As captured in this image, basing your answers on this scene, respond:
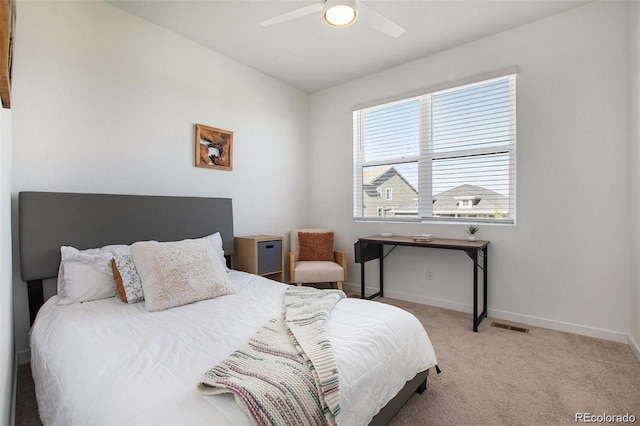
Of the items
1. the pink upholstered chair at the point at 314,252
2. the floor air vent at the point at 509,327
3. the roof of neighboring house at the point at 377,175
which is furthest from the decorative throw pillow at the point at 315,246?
the floor air vent at the point at 509,327

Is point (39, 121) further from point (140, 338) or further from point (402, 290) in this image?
point (402, 290)

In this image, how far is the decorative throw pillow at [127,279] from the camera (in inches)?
78.9

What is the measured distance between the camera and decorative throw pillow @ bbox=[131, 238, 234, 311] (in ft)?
6.32

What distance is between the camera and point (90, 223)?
7.70ft

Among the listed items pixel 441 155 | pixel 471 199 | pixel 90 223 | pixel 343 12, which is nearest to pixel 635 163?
pixel 471 199

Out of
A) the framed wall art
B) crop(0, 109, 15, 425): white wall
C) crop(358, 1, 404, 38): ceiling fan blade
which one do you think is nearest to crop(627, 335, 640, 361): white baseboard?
crop(358, 1, 404, 38): ceiling fan blade

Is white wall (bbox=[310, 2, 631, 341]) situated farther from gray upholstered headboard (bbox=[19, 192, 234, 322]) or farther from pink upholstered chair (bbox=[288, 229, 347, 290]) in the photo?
gray upholstered headboard (bbox=[19, 192, 234, 322])

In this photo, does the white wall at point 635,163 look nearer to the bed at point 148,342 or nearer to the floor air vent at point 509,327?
the floor air vent at point 509,327

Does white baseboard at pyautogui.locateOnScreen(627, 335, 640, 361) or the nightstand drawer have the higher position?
the nightstand drawer

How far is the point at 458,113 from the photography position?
3.38 m

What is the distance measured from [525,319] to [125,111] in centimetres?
406

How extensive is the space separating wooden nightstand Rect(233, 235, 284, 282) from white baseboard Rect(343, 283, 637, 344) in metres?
1.31

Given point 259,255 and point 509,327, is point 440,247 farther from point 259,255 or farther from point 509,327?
point 259,255

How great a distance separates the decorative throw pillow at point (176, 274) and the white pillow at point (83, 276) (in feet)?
0.75
